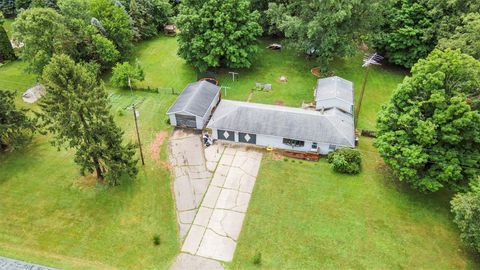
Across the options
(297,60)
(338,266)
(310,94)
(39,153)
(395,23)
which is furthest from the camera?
(297,60)

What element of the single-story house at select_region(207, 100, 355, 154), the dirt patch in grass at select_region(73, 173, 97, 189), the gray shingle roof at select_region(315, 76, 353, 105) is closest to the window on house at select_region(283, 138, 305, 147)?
the single-story house at select_region(207, 100, 355, 154)

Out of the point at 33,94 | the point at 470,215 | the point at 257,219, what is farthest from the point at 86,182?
the point at 470,215

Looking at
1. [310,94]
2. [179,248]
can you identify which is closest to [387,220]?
[179,248]

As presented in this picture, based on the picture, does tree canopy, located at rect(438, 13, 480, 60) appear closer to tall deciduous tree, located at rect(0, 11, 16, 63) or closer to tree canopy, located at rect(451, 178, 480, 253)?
tree canopy, located at rect(451, 178, 480, 253)

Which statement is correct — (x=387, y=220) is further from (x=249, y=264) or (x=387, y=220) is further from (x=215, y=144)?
(x=215, y=144)

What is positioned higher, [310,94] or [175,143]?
[310,94]

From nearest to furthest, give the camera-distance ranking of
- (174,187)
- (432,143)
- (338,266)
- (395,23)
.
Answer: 1. (338,266)
2. (432,143)
3. (174,187)
4. (395,23)

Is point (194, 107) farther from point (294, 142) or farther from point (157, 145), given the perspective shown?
point (294, 142)
